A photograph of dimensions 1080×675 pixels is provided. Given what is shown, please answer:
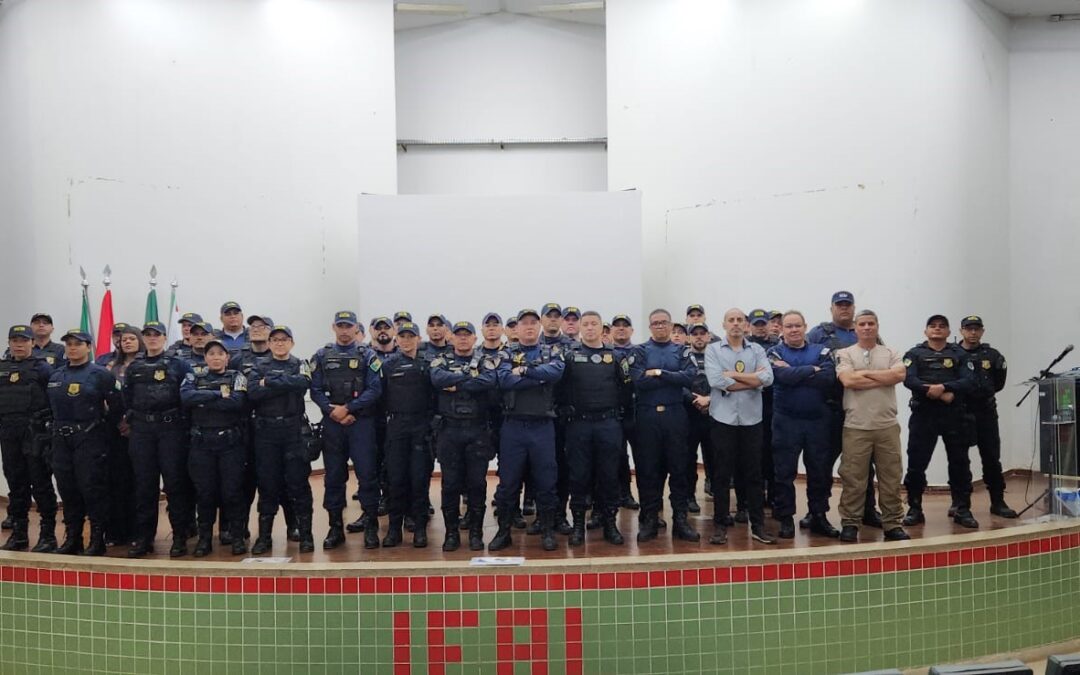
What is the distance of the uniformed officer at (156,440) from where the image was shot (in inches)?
195

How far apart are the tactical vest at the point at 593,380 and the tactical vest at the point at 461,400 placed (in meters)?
0.59

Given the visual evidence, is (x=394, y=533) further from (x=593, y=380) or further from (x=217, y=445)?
(x=593, y=380)

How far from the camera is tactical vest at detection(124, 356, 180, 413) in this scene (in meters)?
4.91

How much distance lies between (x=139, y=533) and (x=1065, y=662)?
190 inches

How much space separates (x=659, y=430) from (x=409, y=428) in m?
1.61

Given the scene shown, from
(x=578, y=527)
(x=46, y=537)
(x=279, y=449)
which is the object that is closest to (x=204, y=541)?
(x=279, y=449)

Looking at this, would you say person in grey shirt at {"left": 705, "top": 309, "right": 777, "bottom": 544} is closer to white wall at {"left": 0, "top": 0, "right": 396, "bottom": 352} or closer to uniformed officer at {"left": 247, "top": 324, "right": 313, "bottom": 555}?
uniformed officer at {"left": 247, "top": 324, "right": 313, "bottom": 555}

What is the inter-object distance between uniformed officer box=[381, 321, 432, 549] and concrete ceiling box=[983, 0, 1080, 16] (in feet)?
22.3

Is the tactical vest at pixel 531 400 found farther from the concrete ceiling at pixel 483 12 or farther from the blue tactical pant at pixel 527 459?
the concrete ceiling at pixel 483 12

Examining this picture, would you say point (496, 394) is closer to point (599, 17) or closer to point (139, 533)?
point (139, 533)

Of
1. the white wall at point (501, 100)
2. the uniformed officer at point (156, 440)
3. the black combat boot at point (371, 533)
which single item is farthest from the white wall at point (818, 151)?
the uniformed officer at point (156, 440)

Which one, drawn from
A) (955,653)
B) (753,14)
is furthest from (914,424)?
(753,14)

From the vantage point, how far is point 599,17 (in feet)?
31.3

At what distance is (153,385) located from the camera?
4910 millimetres
